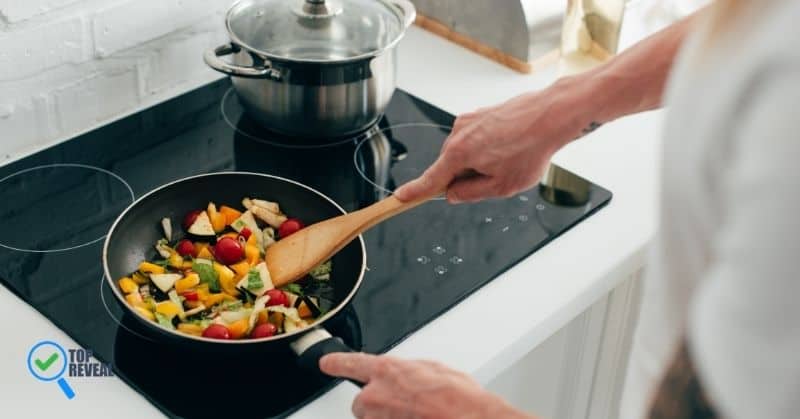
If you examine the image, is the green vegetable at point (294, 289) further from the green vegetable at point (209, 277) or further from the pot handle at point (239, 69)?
the pot handle at point (239, 69)

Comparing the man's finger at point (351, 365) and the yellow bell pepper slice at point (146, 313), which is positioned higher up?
the man's finger at point (351, 365)

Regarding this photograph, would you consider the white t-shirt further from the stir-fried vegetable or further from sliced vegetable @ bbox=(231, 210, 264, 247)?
sliced vegetable @ bbox=(231, 210, 264, 247)

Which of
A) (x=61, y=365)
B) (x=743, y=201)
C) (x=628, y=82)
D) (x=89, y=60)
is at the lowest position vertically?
(x=61, y=365)

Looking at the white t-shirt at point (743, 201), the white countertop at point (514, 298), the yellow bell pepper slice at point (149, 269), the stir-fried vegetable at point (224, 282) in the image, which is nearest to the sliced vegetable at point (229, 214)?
the stir-fried vegetable at point (224, 282)

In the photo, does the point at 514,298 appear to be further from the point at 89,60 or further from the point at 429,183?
the point at 89,60

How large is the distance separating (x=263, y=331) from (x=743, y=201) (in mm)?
562

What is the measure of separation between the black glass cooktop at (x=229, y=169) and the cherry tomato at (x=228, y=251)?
11cm

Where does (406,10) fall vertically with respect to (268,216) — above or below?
above

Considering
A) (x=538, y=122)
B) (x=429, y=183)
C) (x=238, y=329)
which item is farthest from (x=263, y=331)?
(x=538, y=122)

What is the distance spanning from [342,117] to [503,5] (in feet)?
1.19

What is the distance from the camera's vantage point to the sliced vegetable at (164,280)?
0.99 metres

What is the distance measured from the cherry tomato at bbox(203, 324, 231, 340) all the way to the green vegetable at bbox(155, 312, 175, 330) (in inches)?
1.5

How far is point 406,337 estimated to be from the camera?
98 cm

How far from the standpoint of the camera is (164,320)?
3.07 feet
